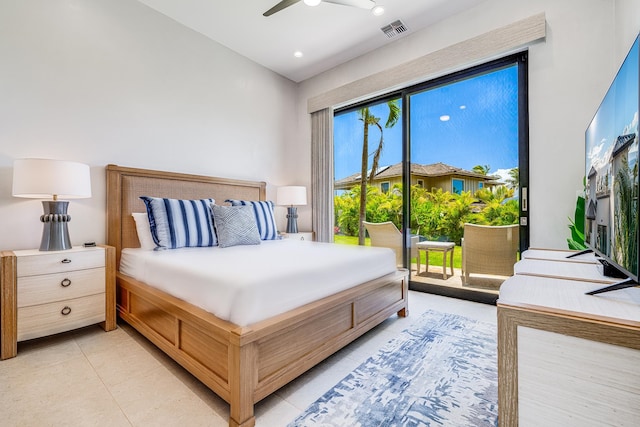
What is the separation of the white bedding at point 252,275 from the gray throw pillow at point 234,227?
0.38 m

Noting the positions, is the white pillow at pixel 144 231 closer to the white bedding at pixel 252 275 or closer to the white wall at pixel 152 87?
the white bedding at pixel 252 275

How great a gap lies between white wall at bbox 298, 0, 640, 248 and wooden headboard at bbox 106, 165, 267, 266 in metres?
3.41

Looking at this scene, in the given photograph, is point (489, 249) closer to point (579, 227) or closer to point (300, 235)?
point (579, 227)

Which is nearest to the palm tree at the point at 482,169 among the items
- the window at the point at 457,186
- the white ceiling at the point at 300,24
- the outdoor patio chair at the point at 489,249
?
the window at the point at 457,186

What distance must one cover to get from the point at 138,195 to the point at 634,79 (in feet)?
11.3

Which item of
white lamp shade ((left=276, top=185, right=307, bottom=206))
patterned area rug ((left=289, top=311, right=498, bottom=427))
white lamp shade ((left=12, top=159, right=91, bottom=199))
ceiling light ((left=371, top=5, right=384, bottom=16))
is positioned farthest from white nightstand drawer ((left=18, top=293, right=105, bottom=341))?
ceiling light ((left=371, top=5, right=384, bottom=16))

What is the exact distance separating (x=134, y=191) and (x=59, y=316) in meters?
1.23

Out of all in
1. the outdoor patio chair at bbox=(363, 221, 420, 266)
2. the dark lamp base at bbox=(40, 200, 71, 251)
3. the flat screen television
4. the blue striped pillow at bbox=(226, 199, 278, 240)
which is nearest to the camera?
the flat screen television

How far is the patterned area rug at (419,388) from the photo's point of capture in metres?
1.38

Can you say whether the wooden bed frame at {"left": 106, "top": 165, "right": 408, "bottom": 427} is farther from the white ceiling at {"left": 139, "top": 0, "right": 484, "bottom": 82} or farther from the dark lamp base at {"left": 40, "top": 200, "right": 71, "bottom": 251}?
the white ceiling at {"left": 139, "top": 0, "right": 484, "bottom": 82}

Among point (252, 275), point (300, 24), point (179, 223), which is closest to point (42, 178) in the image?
point (179, 223)

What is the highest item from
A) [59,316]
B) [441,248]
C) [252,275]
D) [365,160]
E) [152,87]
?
[152,87]

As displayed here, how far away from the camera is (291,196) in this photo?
13.4 ft

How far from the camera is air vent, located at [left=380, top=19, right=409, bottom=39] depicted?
3.26 meters
